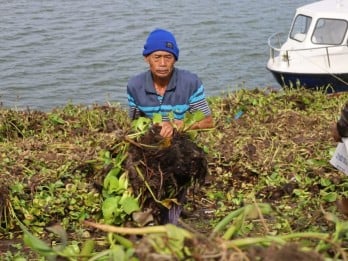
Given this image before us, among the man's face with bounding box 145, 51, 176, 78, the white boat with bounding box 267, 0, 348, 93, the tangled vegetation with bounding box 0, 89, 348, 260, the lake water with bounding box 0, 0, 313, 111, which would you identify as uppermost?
the man's face with bounding box 145, 51, 176, 78

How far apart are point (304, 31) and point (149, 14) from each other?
23.7 feet

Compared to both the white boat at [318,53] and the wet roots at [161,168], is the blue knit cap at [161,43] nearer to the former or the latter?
the wet roots at [161,168]

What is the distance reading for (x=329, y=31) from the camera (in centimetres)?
1394

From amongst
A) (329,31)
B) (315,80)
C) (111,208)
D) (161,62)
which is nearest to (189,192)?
(161,62)

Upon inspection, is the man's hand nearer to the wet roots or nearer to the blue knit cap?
the wet roots

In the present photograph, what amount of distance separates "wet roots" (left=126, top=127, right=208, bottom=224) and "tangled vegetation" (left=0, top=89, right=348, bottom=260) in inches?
1.3

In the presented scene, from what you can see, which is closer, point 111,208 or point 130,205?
point 130,205

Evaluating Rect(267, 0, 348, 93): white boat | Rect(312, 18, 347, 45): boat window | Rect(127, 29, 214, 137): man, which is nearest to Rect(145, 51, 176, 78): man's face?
Rect(127, 29, 214, 137): man

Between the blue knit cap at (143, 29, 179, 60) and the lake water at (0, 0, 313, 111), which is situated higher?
the blue knit cap at (143, 29, 179, 60)

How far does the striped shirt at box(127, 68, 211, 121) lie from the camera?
15.3ft

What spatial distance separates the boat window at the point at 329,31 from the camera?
13648 mm

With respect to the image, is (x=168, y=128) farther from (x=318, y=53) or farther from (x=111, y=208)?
(x=318, y=53)

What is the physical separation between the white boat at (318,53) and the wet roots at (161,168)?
9.15 metres

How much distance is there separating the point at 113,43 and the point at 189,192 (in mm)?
13445
